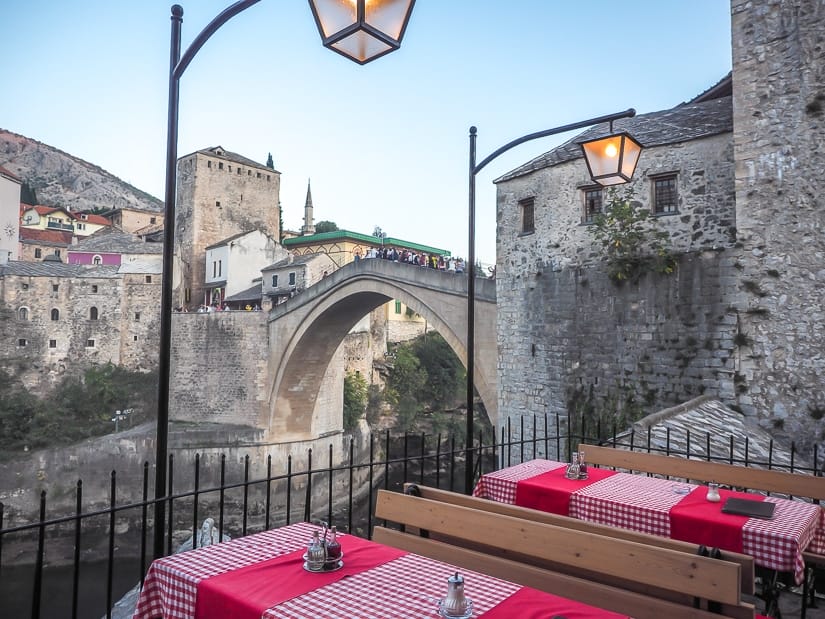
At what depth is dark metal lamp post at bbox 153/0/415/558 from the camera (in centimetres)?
235

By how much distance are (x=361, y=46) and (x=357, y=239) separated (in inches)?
1290

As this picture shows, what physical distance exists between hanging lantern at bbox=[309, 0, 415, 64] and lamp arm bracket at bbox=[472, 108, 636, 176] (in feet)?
6.80

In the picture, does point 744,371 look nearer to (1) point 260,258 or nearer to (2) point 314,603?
(2) point 314,603

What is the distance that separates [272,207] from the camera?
34719 mm

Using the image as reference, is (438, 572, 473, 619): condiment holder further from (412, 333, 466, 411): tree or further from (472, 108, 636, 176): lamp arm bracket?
(412, 333, 466, 411): tree

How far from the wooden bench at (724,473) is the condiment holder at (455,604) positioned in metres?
2.13

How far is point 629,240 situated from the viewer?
843cm

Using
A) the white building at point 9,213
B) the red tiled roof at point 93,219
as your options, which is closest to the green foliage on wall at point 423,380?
the white building at point 9,213

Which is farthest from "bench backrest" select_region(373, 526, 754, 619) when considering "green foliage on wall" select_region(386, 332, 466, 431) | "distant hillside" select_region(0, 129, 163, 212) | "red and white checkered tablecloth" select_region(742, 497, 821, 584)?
"distant hillside" select_region(0, 129, 163, 212)

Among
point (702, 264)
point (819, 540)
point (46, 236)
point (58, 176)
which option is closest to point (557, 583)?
point (819, 540)

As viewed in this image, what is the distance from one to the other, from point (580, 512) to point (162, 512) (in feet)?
7.10

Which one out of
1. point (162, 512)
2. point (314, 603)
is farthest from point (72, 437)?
point (314, 603)

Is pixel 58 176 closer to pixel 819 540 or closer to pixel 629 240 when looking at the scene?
pixel 629 240

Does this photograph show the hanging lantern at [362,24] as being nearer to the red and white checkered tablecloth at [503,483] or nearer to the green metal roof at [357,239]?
the red and white checkered tablecloth at [503,483]
